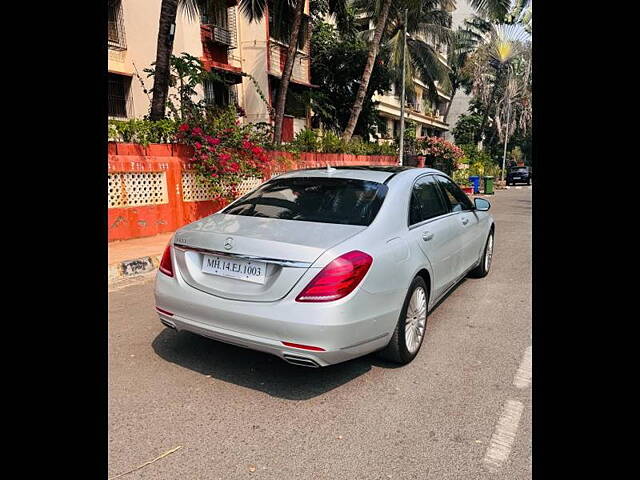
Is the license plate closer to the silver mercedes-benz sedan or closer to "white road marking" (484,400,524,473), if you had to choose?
the silver mercedes-benz sedan

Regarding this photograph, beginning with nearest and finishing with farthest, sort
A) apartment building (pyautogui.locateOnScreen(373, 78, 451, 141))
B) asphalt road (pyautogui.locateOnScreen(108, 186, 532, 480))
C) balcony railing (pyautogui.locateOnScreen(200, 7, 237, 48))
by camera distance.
Result: asphalt road (pyautogui.locateOnScreen(108, 186, 532, 480)), balcony railing (pyautogui.locateOnScreen(200, 7, 237, 48)), apartment building (pyautogui.locateOnScreen(373, 78, 451, 141))

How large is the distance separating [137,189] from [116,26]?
936cm

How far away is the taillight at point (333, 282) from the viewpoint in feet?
9.27

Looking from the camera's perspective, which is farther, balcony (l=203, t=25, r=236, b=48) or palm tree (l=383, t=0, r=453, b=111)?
palm tree (l=383, t=0, r=453, b=111)

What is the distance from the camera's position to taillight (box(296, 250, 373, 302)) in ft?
9.27

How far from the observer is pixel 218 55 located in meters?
16.7

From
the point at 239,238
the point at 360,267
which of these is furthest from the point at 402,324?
the point at 239,238

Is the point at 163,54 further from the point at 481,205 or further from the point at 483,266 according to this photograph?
the point at 483,266

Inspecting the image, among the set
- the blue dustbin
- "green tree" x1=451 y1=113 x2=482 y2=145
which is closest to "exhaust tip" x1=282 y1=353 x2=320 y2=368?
the blue dustbin

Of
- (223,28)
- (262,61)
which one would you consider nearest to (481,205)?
(223,28)

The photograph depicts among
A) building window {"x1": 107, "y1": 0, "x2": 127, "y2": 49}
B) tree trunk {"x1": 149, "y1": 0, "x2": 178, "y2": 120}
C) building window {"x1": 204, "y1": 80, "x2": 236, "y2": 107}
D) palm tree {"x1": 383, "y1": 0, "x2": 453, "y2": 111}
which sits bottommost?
tree trunk {"x1": 149, "y1": 0, "x2": 178, "y2": 120}

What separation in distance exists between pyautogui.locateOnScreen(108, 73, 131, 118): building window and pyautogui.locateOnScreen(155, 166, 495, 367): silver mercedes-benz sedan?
12.6 m
